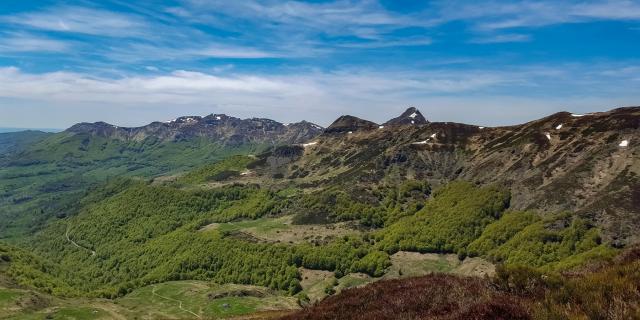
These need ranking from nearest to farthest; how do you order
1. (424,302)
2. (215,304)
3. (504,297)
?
1. (504,297)
2. (424,302)
3. (215,304)

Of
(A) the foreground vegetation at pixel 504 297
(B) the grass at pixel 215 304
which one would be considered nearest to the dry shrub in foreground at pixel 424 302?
(A) the foreground vegetation at pixel 504 297

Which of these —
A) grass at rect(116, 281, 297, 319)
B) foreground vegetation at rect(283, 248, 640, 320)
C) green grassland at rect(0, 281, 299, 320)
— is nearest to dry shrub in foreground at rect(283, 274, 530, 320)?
foreground vegetation at rect(283, 248, 640, 320)

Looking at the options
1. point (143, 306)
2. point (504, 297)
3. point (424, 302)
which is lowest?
point (143, 306)

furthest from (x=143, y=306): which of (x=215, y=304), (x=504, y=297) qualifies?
(x=504, y=297)

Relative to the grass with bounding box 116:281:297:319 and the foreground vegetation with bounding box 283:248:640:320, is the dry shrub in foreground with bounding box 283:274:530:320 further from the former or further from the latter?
the grass with bounding box 116:281:297:319

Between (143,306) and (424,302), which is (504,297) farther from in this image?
(143,306)

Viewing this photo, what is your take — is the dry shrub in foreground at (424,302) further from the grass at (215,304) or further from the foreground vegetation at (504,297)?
the grass at (215,304)

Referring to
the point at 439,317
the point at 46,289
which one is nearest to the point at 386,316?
the point at 439,317

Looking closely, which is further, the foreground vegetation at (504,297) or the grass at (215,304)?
the grass at (215,304)

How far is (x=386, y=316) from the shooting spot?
2173 cm

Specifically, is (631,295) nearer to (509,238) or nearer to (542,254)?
(542,254)

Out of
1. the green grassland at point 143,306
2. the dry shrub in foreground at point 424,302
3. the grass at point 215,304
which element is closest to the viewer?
the dry shrub in foreground at point 424,302

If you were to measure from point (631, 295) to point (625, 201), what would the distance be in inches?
7208

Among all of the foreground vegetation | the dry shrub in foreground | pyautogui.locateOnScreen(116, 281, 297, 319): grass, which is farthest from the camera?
pyautogui.locateOnScreen(116, 281, 297, 319): grass
